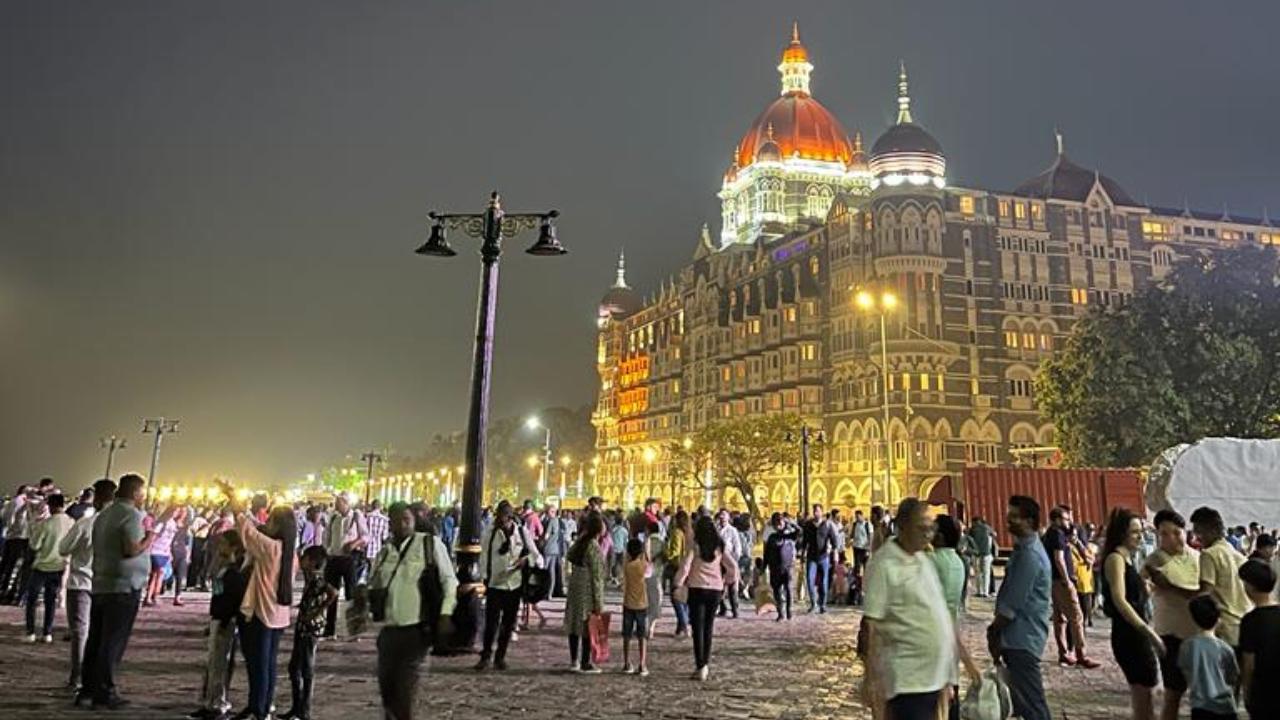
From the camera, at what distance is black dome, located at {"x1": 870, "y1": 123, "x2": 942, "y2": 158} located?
6278cm

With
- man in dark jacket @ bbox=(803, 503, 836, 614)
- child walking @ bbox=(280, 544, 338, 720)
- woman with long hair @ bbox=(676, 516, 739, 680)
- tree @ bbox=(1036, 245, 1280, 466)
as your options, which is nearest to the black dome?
tree @ bbox=(1036, 245, 1280, 466)

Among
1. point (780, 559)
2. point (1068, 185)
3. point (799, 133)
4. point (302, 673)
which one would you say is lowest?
point (302, 673)

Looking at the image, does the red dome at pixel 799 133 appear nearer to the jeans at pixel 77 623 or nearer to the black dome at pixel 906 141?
the black dome at pixel 906 141

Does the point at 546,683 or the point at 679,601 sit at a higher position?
the point at 679,601

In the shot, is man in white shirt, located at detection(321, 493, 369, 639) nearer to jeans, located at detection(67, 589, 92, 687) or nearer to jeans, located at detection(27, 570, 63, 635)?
jeans, located at detection(27, 570, 63, 635)

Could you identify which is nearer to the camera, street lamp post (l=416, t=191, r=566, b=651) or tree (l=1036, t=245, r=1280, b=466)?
street lamp post (l=416, t=191, r=566, b=651)

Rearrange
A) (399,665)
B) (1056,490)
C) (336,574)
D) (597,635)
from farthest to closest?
(1056,490) < (336,574) < (597,635) < (399,665)

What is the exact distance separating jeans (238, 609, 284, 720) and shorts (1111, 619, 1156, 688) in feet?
22.2

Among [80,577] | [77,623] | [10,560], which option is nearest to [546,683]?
[77,623]

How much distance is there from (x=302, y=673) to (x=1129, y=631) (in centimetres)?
679

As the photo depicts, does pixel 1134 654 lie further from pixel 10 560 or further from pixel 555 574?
pixel 10 560

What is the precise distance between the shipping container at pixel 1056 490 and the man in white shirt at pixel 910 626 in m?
28.4

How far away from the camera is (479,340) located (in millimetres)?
11453

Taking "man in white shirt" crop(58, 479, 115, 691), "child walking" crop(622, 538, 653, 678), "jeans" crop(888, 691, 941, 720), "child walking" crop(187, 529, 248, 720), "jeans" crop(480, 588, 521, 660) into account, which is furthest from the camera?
"jeans" crop(480, 588, 521, 660)
